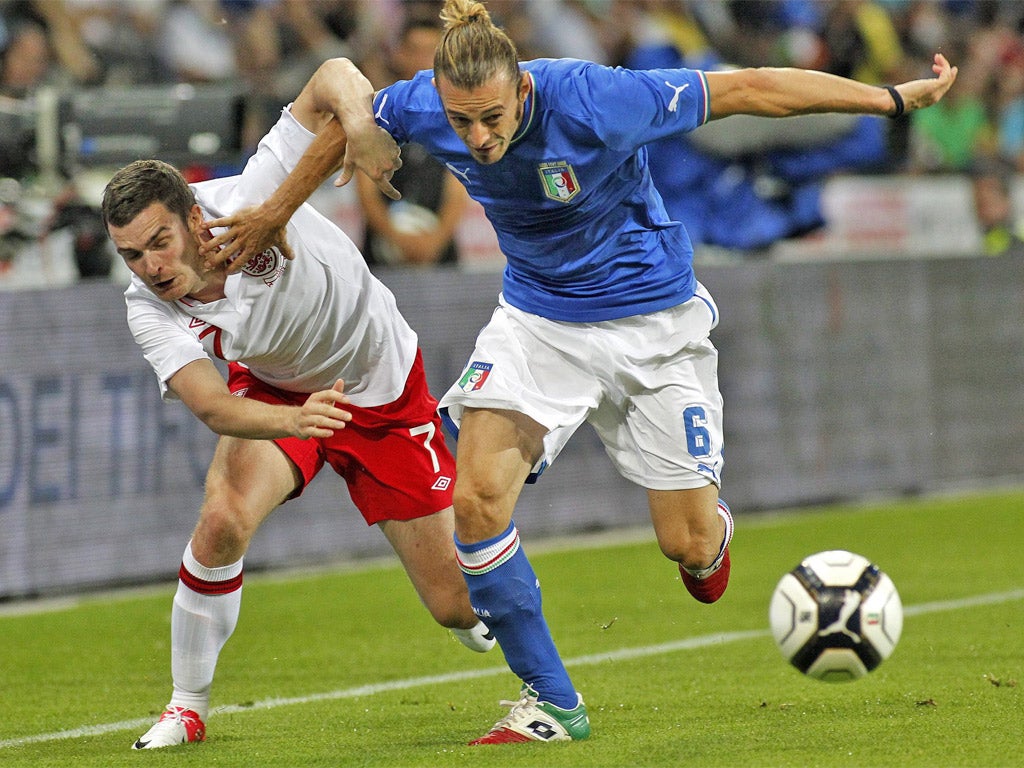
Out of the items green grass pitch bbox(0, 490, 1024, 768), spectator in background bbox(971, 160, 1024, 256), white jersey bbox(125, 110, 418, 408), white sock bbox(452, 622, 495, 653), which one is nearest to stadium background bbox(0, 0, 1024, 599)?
spectator in background bbox(971, 160, 1024, 256)

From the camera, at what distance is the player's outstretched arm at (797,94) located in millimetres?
5117

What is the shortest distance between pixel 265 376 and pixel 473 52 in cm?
152

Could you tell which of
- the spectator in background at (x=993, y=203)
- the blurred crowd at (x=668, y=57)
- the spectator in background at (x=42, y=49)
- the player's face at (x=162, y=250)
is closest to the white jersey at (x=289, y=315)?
the player's face at (x=162, y=250)

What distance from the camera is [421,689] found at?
6.52 m

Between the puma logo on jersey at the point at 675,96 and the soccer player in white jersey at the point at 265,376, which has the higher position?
the puma logo on jersey at the point at 675,96

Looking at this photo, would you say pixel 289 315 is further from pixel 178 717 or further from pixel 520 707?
pixel 520 707

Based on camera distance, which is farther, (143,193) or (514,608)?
(514,608)

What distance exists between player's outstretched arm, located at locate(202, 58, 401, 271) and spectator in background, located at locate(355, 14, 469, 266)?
484 centimetres

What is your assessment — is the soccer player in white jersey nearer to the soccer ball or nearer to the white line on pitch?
the white line on pitch

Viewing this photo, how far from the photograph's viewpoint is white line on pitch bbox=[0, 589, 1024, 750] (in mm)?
5800

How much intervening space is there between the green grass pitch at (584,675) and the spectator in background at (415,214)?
1.96 metres

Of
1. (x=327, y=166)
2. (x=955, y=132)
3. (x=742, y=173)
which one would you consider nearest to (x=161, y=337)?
(x=327, y=166)

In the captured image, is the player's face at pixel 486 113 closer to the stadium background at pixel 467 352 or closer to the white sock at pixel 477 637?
the white sock at pixel 477 637

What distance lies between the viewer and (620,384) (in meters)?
5.67
